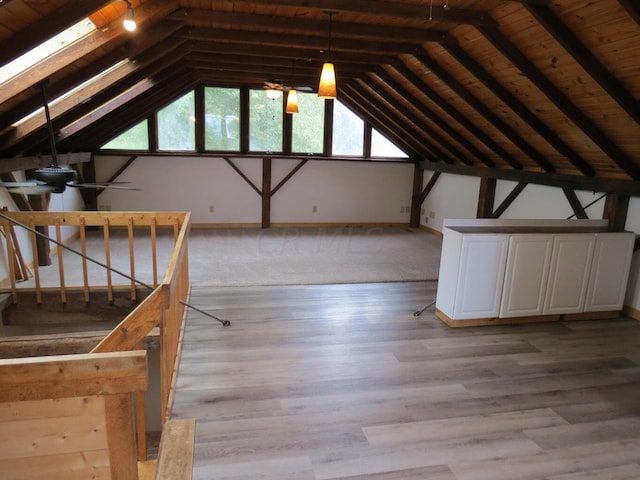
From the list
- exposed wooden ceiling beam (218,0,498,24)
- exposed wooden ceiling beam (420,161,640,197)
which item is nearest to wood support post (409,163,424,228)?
exposed wooden ceiling beam (420,161,640,197)

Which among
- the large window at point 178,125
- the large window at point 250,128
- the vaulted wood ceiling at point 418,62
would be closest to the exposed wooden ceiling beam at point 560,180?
the vaulted wood ceiling at point 418,62

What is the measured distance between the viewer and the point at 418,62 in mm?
5152

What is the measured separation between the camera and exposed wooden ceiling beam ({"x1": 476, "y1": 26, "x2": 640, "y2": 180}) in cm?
388

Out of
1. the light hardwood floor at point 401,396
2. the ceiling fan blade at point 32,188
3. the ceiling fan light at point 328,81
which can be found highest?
the ceiling fan light at point 328,81

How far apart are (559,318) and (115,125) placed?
23.2 feet

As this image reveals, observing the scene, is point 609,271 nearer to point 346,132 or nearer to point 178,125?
point 346,132

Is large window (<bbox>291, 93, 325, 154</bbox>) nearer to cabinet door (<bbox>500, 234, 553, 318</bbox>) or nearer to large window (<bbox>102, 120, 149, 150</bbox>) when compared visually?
large window (<bbox>102, 120, 149, 150</bbox>)

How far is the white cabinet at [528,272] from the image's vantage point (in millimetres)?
4188

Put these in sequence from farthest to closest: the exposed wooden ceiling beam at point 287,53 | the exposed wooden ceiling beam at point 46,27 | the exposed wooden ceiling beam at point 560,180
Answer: the exposed wooden ceiling beam at point 287,53
the exposed wooden ceiling beam at point 560,180
the exposed wooden ceiling beam at point 46,27

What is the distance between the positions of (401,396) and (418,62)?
380cm

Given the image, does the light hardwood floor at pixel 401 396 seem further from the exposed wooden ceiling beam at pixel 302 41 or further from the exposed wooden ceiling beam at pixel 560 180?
the exposed wooden ceiling beam at pixel 302 41

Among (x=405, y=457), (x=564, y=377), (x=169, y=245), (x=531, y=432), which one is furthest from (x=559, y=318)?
(x=169, y=245)

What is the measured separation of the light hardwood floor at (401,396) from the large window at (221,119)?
187 inches

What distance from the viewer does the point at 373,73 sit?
6.23 m
